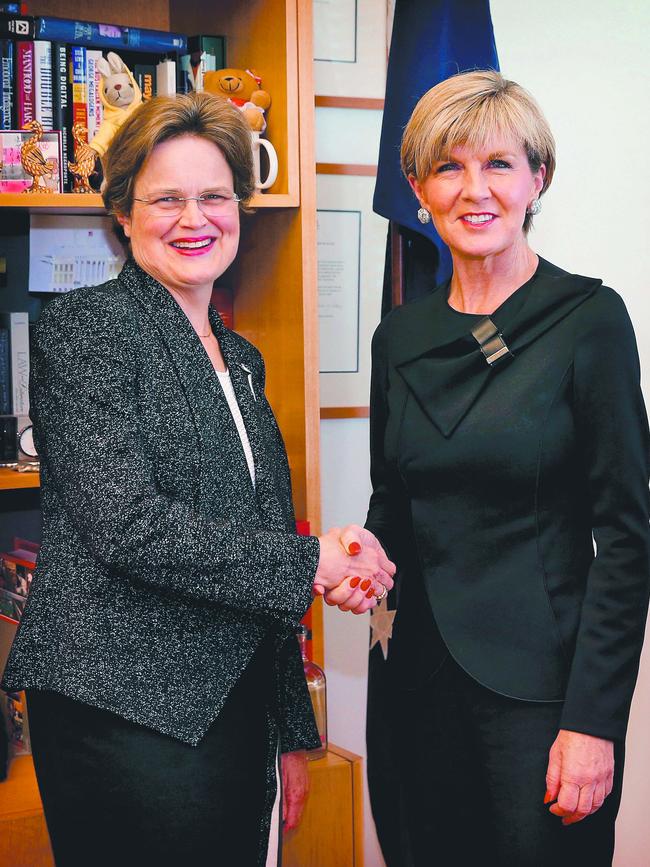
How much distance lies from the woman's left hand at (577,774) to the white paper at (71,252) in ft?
4.29

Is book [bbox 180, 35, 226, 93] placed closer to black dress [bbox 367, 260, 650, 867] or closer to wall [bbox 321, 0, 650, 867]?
wall [bbox 321, 0, 650, 867]

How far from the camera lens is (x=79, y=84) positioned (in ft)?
6.27

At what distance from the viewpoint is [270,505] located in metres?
1.45

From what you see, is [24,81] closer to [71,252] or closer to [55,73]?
[55,73]

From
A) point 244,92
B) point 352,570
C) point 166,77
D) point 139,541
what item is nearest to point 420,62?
point 244,92

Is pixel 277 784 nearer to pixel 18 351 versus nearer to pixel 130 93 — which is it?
pixel 18 351

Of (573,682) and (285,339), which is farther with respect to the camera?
(285,339)

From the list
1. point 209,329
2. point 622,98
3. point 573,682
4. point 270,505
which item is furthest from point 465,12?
point 573,682

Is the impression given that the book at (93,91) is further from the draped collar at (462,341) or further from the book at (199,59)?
the draped collar at (462,341)

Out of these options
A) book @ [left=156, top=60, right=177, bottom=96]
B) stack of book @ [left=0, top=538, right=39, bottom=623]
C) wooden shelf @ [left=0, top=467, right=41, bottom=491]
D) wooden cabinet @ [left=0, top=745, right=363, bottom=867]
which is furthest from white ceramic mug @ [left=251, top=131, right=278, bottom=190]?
wooden cabinet @ [left=0, top=745, right=363, bottom=867]

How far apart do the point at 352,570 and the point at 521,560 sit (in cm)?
24

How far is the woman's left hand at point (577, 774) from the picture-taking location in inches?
51.3

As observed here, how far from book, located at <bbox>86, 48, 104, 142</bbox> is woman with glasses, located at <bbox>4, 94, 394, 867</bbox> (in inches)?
20.3

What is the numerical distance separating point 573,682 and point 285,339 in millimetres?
936
